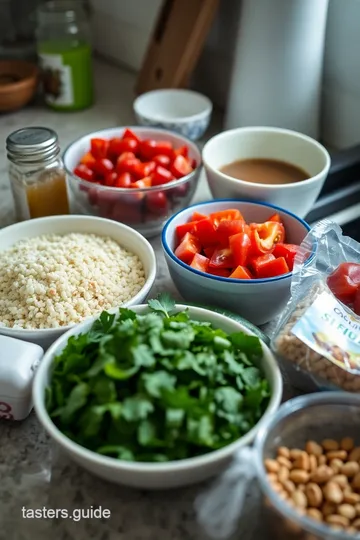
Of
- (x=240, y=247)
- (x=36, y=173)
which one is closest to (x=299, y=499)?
(x=240, y=247)

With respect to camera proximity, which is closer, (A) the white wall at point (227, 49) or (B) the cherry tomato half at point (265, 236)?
(B) the cherry tomato half at point (265, 236)

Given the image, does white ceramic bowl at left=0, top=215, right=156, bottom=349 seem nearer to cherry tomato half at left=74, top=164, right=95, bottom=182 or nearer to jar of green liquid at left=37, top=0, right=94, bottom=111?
cherry tomato half at left=74, top=164, right=95, bottom=182

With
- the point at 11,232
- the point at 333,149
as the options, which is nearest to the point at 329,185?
the point at 333,149

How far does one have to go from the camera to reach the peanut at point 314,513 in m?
0.63

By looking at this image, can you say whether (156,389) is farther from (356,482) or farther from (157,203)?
(157,203)

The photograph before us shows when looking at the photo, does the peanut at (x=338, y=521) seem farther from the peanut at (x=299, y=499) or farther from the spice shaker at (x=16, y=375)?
the spice shaker at (x=16, y=375)

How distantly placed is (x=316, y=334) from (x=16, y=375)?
349mm

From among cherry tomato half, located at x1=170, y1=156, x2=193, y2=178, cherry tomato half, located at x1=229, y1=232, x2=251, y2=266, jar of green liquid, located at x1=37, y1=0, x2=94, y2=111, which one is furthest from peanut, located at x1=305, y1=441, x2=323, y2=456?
jar of green liquid, located at x1=37, y1=0, x2=94, y2=111

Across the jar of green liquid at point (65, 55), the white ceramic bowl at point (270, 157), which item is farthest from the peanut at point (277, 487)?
the jar of green liquid at point (65, 55)

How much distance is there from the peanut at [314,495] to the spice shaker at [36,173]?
2.16ft

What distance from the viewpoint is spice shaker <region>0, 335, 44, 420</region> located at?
76cm

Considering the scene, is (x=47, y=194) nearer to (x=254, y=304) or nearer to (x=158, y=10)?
(x=254, y=304)

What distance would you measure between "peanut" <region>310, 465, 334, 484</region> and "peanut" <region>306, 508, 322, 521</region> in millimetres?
32

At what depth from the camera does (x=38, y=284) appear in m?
0.90
